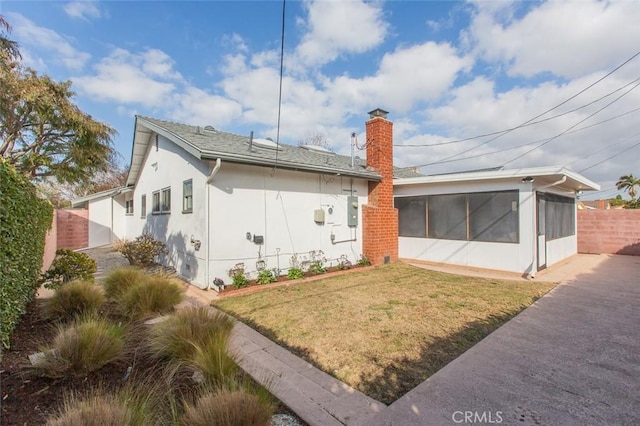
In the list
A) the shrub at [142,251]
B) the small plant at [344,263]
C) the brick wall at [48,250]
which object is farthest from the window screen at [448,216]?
the brick wall at [48,250]

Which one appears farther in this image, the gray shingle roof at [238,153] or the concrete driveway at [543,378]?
the gray shingle roof at [238,153]

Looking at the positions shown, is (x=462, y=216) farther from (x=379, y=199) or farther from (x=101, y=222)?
(x=101, y=222)

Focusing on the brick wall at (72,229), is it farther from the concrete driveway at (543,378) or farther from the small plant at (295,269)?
the concrete driveway at (543,378)

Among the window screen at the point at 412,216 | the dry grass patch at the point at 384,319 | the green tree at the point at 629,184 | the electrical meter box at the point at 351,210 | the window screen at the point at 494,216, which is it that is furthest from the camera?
the green tree at the point at 629,184

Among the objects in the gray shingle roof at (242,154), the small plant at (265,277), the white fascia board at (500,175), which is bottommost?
the small plant at (265,277)

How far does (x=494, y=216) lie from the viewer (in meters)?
9.46

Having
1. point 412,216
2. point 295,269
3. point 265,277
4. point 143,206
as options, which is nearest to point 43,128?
Result: point 143,206

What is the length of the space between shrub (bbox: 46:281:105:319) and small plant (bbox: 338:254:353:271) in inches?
256

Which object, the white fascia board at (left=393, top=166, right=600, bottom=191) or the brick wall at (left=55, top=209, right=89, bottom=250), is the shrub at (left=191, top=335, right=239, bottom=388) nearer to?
the white fascia board at (left=393, top=166, right=600, bottom=191)

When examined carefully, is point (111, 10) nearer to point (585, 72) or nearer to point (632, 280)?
point (585, 72)

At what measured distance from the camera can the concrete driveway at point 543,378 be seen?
2658mm

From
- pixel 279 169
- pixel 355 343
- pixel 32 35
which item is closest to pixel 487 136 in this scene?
pixel 279 169

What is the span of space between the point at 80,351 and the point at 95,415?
1.45 metres

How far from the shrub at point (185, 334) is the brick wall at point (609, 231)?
1732 centimetres
